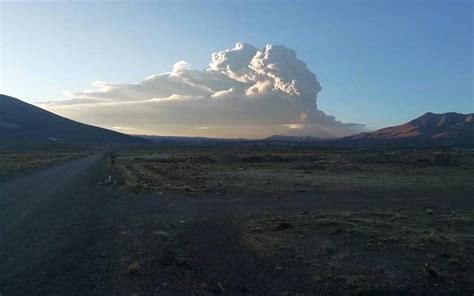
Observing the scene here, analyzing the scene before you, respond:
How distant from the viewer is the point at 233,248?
14625mm

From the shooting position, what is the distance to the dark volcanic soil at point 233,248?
1078cm

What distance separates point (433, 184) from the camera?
37.0 m

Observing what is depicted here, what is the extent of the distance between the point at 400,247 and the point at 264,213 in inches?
317

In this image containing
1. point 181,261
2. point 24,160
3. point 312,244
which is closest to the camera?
point 181,261

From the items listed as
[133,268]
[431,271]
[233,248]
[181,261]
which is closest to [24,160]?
[233,248]

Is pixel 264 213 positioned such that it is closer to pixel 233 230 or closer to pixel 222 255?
pixel 233 230

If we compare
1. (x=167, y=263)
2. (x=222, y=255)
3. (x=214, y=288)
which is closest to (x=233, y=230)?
(x=222, y=255)

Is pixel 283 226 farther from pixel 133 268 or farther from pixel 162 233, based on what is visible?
pixel 133 268

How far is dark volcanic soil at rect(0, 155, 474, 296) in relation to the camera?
10781 millimetres

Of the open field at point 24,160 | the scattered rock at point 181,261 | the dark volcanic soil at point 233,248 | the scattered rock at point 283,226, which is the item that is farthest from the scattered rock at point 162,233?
the open field at point 24,160

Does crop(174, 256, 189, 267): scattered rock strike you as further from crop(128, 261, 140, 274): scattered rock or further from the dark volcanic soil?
crop(128, 261, 140, 274): scattered rock

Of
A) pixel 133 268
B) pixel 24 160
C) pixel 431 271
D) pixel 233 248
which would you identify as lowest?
pixel 24 160

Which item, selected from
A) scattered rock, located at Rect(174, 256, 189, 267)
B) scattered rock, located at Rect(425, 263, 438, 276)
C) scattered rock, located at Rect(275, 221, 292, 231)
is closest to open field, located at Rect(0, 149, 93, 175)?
scattered rock, located at Rect(275, 221, 292, 231)

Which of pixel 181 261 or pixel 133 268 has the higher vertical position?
pixel 133 268
